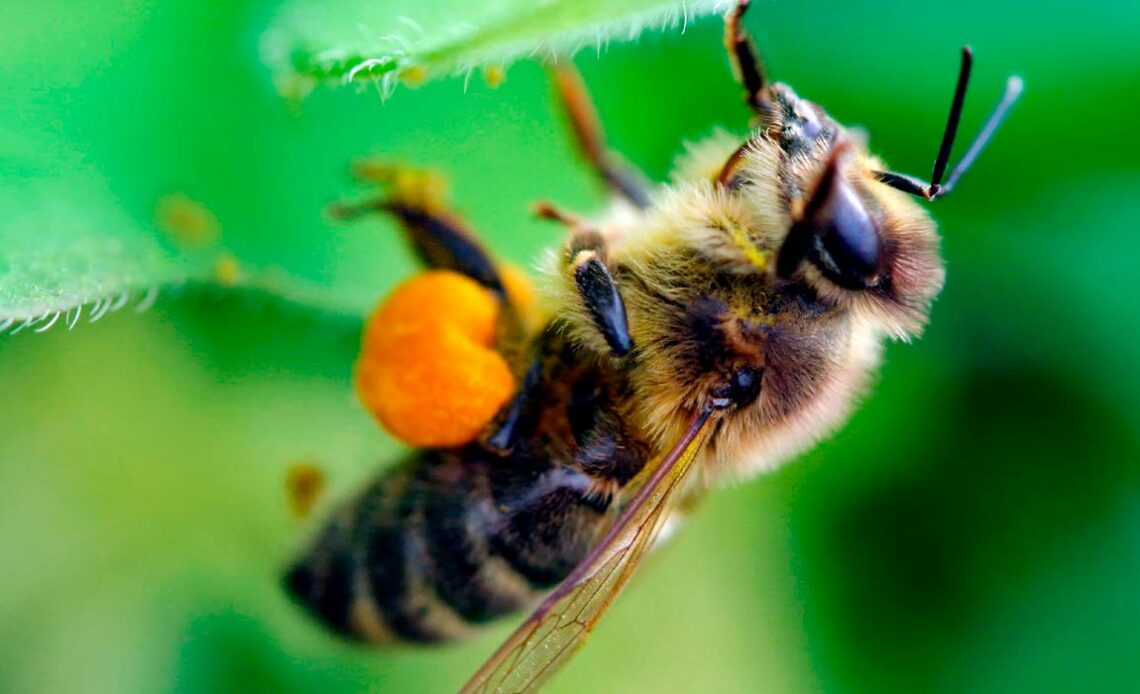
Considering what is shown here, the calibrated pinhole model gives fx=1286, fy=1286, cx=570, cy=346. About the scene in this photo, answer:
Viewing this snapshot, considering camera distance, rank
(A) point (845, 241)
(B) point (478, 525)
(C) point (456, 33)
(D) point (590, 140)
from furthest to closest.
Answer: (D) point (590, 140) → (B) point (478, 525) → (A) point (845, 241) → (C) point (456, 33)

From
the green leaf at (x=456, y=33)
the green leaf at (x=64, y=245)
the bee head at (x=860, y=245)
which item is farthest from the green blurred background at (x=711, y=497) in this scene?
the bee head at (x=860, y=245)

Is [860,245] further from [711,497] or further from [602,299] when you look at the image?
[711,497]

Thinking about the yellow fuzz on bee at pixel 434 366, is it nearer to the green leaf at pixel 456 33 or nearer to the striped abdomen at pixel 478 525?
the striped abdomen at pixel 478 525

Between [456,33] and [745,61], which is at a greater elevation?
[456,33]

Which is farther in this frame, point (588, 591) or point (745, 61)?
point (745, 61)

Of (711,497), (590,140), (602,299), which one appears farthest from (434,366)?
(711,497)

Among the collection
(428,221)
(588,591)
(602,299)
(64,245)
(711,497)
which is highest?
(64,245)
